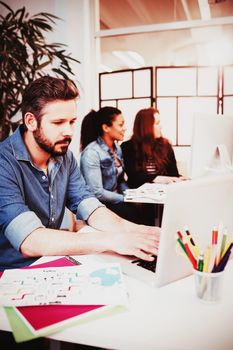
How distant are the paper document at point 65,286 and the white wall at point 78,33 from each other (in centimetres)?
306

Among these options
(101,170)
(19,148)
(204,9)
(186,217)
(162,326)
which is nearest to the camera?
(162,326)

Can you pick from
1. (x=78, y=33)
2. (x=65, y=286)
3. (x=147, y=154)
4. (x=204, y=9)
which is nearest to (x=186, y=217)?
(x=65, y=286)

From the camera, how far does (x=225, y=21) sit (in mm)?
3873

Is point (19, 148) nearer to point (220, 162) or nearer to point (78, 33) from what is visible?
point (220, 162)

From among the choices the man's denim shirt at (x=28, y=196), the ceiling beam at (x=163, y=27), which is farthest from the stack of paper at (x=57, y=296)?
the ceiling beam at (x=163, y=27)

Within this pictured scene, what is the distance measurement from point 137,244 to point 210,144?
1030mm

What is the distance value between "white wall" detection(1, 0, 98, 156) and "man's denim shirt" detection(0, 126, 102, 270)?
7.78 ft

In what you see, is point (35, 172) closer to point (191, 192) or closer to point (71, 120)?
point (71, 120)

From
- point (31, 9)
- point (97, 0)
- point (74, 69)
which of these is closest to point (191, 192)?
point (74, 69)

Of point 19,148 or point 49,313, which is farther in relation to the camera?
point 19,148

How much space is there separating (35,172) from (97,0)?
3.52m

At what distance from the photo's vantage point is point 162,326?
0.72 m

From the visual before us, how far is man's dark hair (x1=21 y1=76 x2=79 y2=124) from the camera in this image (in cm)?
144

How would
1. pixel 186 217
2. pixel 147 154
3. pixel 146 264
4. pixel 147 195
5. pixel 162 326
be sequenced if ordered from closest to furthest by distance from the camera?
pixel 162 326, pixel 186 217, pixel 146 264, pixel 147 195, pixel 147 154
